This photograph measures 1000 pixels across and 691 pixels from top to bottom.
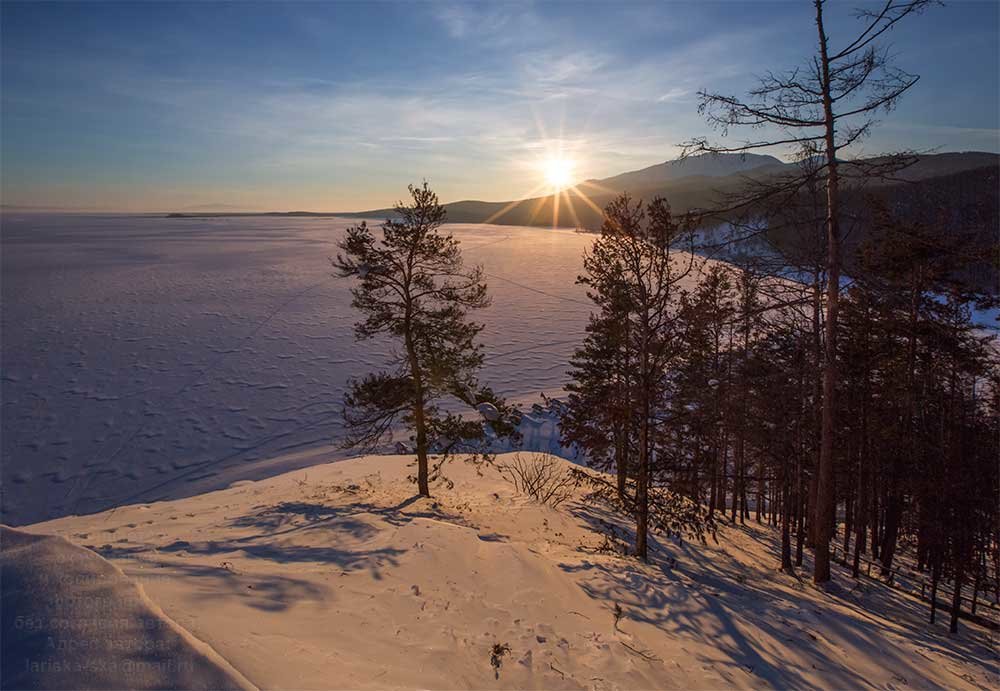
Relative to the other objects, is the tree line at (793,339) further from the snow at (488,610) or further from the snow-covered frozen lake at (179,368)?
the snow-covered frozen lake at (179,368)

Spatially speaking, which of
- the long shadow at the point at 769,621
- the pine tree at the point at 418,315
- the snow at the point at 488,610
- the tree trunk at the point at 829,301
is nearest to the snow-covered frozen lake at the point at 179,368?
the snow at the point at 488,610

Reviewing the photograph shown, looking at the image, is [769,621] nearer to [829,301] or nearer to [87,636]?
[829,301]

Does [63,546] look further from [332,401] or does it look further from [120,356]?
[120,356]

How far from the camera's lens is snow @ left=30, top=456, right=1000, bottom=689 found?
4070mm

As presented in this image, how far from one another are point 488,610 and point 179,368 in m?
24.2

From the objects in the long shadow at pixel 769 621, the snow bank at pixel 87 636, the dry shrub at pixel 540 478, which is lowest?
the dry shrub at pixel 540 478

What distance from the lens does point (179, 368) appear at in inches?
928

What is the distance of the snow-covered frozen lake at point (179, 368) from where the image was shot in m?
15.7

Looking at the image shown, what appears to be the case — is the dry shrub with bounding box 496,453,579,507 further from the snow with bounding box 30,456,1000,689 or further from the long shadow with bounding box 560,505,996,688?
the long shadow with bounding box 560,505,996,688

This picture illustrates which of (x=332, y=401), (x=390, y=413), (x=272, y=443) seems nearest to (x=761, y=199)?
(x=390, y=413)

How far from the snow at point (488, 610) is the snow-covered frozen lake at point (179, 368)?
5839 mm

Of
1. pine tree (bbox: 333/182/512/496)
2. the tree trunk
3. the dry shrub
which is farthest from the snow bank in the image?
the dry shrub

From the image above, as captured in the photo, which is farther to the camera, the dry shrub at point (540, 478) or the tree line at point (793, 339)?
the dry shrub at point (540, 478)

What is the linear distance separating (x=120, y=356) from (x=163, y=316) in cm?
784
